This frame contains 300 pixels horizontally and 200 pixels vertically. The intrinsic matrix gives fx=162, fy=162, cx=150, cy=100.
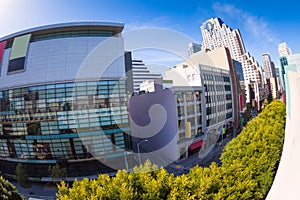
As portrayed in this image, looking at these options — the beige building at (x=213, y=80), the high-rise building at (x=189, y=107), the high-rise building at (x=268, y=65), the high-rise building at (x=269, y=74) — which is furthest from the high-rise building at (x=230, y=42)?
the high-rise building at (x=268, y=65)

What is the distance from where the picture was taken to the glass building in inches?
525

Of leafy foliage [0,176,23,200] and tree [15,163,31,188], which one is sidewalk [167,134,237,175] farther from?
tree [15,163,31,188]

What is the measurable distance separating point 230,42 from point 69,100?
31833 millimetres

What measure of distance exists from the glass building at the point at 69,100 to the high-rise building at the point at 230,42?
11.0m

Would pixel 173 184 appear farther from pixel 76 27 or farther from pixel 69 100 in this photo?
pixel 76 27

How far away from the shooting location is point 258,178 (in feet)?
19.4

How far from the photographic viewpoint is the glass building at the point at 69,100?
43.7 feet

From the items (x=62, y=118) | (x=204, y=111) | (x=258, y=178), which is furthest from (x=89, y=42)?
(x=258, y=178)

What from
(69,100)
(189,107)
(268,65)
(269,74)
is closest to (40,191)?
(69,100)

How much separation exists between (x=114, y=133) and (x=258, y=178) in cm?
1054

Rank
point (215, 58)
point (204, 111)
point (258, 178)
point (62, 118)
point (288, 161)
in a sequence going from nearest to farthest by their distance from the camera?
point (288, 161)
point (258, 178)
point (62, 118)
point (204, 111)
point (215, 58)

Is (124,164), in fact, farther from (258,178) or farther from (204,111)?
(258,178)

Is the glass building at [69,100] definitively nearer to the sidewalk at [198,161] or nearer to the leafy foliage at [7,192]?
the sidewalk at [198,161]

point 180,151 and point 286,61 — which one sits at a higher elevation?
point 286,61
